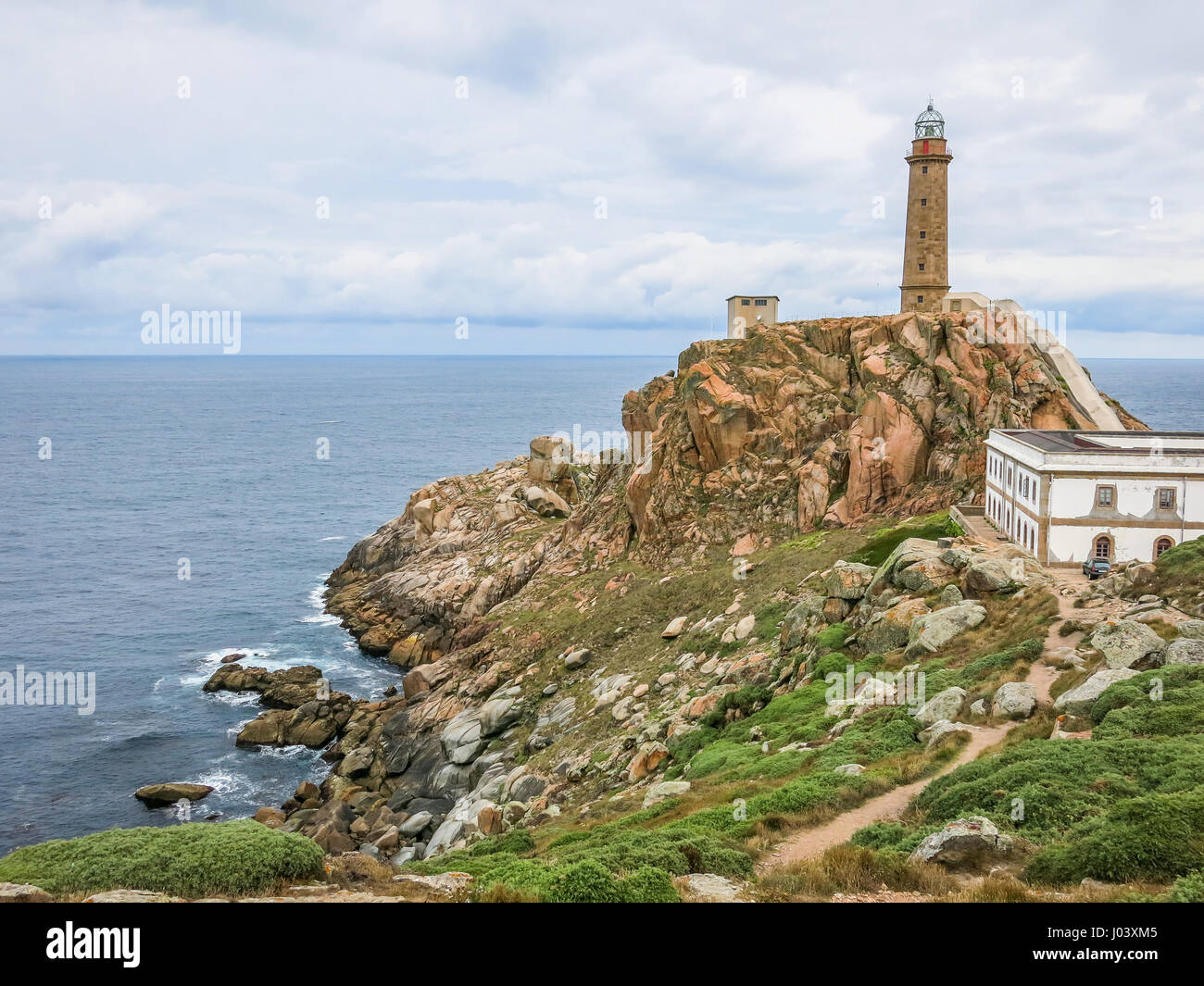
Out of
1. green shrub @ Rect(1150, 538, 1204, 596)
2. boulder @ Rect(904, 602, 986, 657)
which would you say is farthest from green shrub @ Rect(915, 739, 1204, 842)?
green shrub @ Rect(1150, 538, 1204, 596)

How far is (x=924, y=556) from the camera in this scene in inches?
1404

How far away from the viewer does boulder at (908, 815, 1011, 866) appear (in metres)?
17.0

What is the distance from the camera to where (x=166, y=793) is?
4606 cm

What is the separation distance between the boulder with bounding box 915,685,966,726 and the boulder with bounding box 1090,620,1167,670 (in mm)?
3984

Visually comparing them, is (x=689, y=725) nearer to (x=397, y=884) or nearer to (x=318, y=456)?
(x=397, y=884)

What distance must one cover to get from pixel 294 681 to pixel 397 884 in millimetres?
46119

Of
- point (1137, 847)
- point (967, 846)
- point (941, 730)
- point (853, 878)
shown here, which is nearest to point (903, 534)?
point (941, 730)

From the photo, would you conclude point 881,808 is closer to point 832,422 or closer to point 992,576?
point 992,576

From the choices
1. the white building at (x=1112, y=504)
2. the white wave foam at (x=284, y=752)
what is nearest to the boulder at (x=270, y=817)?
the white wave foam at (x=284, y=752)

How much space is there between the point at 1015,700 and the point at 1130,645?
3.71 m

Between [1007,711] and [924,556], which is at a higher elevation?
[924,556]

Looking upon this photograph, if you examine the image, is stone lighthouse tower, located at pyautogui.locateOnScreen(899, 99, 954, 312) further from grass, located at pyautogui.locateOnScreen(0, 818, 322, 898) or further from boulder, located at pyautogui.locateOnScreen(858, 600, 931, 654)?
grass, located at pyautogui.locateOnScreen(0, 818, 322, 898)

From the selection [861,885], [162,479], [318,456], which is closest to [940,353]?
[861,885]

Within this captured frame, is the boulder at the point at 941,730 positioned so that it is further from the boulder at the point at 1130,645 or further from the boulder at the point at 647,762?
the boulder at the point at 647,762
